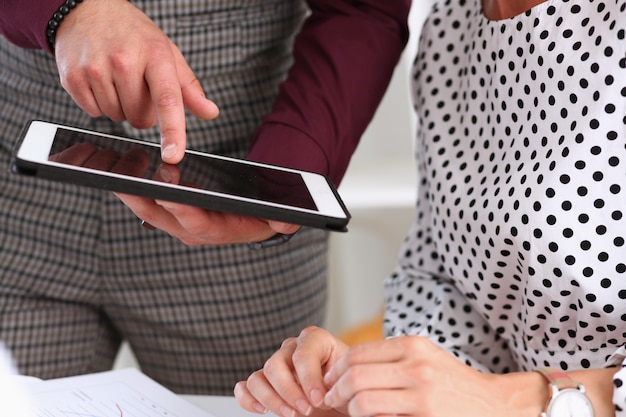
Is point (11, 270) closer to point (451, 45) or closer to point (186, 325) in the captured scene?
point (186, 325)

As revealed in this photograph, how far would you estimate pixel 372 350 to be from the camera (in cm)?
60

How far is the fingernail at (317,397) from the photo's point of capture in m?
0.62

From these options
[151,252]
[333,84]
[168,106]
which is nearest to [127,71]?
[168,106]

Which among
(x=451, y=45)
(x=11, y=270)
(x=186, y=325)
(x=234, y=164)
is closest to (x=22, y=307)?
(x=11, y=270)

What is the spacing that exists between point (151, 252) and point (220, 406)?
30 cm

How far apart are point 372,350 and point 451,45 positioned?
406mm

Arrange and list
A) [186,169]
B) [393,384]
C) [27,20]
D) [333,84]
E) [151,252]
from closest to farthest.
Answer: [393,384] → [186,169] → [27,20] → [333,84] → [151,252]

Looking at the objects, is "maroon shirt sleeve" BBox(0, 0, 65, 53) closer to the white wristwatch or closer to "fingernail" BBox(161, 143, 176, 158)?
"fingernail" BBox(161, 143, 176, 158)

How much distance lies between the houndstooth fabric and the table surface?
254 millimetres

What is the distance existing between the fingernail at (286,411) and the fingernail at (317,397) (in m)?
0.03

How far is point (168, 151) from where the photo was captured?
2.34 ft

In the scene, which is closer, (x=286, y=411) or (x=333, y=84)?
(x=286, y=411)

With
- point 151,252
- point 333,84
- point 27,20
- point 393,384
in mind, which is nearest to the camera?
point 393,384

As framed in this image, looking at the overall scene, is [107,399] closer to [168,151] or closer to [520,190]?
[168,151]
